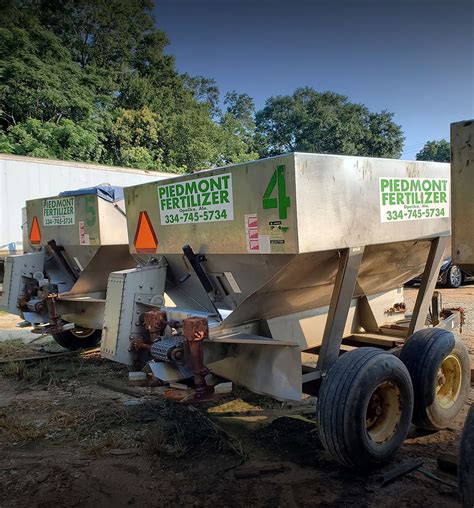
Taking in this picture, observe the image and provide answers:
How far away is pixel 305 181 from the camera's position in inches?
125

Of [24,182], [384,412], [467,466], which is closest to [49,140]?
[24,182]

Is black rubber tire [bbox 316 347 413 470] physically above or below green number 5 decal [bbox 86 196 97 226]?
below

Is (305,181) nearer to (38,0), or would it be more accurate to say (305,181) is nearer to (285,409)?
(285,409)

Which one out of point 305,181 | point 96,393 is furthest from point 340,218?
point 96,393

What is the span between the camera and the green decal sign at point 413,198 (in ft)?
12.3

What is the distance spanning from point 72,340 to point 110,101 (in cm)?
2260

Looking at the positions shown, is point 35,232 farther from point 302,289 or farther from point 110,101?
point 110,101

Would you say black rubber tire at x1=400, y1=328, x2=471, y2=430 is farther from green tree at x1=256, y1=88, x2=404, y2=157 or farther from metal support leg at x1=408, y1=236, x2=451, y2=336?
green tree at x1=256, y1=88, x2=404, y2=157

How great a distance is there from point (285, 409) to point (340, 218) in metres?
2.11

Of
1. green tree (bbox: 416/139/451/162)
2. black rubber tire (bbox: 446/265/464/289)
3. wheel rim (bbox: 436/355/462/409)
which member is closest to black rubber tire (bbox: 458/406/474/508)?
wheel rim (bbox: 436/355/462/409)

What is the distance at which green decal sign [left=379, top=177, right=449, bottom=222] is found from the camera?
12.3 feet

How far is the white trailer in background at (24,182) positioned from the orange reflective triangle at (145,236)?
24.5 ft

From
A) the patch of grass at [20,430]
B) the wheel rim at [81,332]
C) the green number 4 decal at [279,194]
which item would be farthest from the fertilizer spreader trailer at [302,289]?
the wheel rim at [81,332]

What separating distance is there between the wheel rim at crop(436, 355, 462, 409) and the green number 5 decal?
13.1ft
